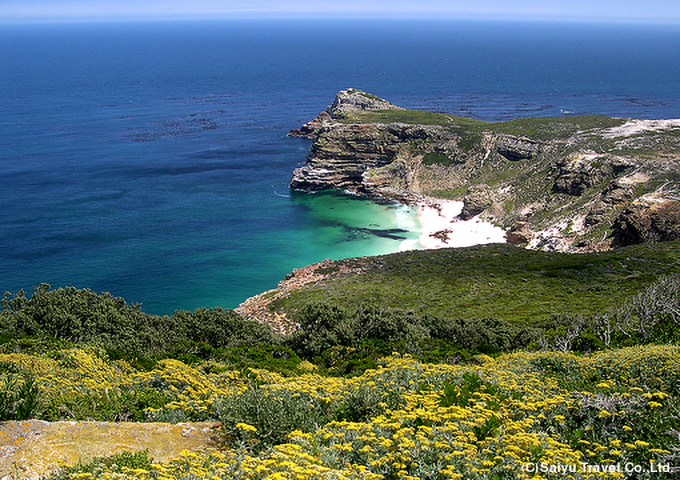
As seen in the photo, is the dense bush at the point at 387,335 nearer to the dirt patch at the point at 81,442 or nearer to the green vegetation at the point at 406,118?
the dirt patch at the point at 81,442

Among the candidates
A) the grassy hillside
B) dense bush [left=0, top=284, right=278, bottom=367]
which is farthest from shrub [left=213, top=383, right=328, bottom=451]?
the grassy hillside

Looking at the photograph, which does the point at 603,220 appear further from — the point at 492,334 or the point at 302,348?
the point at 302,348

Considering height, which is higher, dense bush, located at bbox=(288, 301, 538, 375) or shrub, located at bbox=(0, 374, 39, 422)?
shrub, located at bbox=(0, 374, 39, 422)

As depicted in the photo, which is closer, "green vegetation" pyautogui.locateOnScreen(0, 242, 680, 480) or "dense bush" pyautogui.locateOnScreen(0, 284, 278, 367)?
"green vegetation" pyautogui.locateOnScreen(0, 242, 680, 480)

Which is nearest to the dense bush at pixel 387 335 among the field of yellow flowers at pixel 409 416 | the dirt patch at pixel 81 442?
the field of yellow flowers at pixel 409 416

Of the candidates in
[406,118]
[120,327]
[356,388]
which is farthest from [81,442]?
[406,118]

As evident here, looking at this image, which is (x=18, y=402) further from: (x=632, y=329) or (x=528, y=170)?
(x=528, y=170)

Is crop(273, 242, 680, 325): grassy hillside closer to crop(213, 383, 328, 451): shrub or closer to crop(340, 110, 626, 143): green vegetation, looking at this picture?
crop(213, 383, 328, 451): shrub
